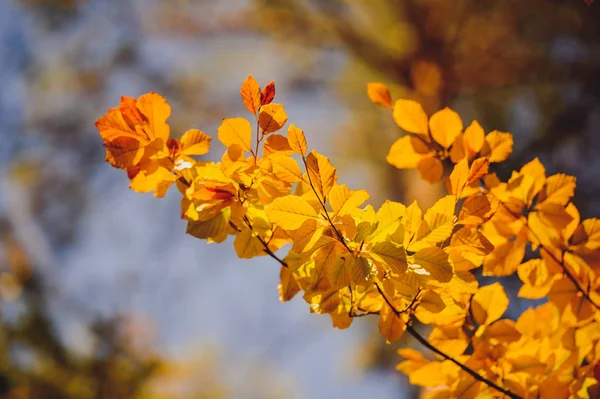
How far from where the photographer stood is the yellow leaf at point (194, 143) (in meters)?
0.51

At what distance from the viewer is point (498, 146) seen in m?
0.59

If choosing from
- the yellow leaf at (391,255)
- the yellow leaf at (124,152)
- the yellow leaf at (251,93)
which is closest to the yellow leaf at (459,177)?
the yellow leaf at (391,255)

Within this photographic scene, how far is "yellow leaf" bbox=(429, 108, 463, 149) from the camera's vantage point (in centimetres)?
57

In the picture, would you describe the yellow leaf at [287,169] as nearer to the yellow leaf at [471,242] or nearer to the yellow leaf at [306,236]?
the yellow leaf at [306,236]

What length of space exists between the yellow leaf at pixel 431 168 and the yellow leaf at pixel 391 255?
0.24m

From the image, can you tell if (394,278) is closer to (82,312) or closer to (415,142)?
(415,142)

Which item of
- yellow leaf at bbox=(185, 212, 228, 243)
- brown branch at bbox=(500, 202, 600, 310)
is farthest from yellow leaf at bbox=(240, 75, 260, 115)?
brown branch at bbox=(500, 202, 600, 310)

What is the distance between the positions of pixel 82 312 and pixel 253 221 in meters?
2.72

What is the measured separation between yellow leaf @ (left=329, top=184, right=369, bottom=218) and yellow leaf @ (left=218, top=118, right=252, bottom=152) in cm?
11

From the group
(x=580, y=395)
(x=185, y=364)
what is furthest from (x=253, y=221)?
(x=185, y=364)

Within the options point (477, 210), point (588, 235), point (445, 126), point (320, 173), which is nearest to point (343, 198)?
point (320, 173)

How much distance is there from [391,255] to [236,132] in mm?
198

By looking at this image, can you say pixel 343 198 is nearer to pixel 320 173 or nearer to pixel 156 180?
pixel 320 173

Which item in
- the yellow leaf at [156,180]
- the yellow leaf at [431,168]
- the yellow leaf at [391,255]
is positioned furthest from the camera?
the yellow leaf at [431,168]
